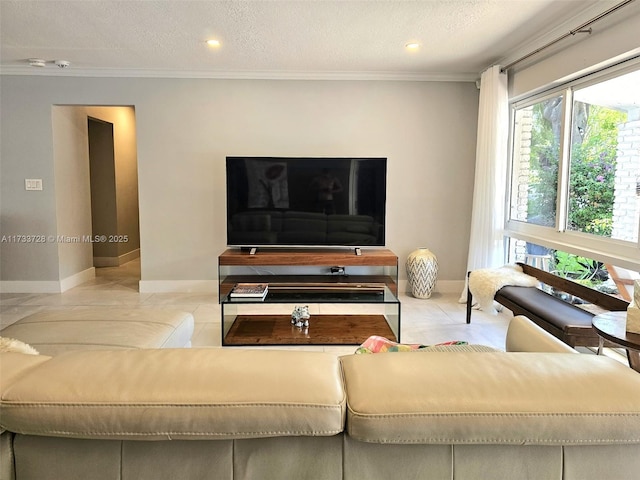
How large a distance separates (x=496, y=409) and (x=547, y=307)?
2.32 metres

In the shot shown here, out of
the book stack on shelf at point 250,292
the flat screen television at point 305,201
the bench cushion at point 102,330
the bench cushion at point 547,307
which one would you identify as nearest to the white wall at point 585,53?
the flat screen television at point 305,201

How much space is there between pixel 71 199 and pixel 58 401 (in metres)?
4.97

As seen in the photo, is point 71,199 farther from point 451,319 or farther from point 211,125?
point 451,319

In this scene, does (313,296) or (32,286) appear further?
(32,286)

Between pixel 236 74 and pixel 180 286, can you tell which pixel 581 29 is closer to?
pixel 236 74

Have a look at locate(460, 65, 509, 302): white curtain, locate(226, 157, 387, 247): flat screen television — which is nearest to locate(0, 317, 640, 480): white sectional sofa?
locate(460, 65, 509, 302): white curtain

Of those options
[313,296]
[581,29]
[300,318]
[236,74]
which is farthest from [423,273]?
[236,74]

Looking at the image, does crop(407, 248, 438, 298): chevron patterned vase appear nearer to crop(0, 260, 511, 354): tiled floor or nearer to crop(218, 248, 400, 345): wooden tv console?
crop(0, 260, 511, 354): tiled floor

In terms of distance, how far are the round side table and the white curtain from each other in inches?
80.6

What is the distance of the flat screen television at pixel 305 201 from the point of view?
15.1 ft

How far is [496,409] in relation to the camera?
87 centimetres

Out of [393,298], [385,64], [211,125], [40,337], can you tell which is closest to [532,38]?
[385,64]

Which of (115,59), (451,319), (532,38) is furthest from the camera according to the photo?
(115,59)

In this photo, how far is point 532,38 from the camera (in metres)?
3.64
